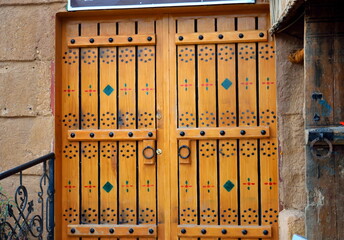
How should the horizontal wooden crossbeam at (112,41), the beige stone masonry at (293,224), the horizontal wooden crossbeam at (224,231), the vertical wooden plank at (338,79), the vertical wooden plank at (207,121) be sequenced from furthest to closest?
the horizontal wooden crossbeam at (112,41)
the vertical wooden plank at (207,121)
the horizontal wooden crossbeam at (224,231)
the beige stone masonry at (293,224)
the vertical wooden plank at (338,79)

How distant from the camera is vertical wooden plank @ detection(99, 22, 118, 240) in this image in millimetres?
4523

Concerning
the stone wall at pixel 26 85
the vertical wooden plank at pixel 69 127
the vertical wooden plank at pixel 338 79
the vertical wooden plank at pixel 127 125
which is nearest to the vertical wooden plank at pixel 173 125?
the vertical wooden plank at pixel 127 125

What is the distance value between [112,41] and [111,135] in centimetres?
91

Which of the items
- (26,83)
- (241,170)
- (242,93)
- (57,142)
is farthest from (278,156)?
(26,83)

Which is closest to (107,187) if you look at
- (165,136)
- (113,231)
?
(113,231)

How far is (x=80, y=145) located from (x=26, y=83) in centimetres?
79

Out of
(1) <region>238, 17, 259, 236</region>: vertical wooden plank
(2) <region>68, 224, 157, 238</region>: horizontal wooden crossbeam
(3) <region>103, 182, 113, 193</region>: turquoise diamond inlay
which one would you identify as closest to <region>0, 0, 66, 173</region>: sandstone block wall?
(3) <region>103, 182, 113, 193</region>: turquoise diamond inlay

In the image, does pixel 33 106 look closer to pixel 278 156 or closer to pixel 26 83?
pixel 26 83

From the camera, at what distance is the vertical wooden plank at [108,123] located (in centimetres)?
452

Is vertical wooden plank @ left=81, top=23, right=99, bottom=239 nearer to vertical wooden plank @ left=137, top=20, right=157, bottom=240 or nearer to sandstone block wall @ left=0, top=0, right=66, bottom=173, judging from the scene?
sandstone block wall @ left=0, top=0, right=66, bottom=173

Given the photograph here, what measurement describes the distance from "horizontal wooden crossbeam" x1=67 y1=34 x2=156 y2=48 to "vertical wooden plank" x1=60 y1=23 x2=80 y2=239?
8 cm

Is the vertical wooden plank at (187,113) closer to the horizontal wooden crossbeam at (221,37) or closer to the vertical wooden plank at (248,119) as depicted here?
the horizontal wooden crossbeam at (221,37)

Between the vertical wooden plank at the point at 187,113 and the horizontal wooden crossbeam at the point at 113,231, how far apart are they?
0.32m

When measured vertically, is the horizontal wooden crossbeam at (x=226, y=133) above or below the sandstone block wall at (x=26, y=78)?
below
